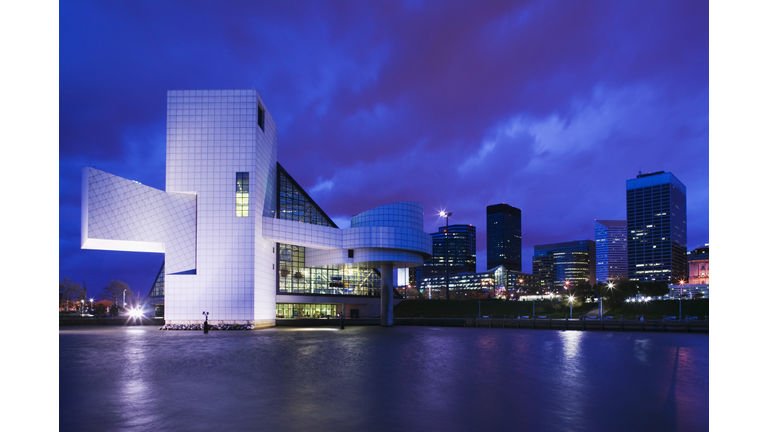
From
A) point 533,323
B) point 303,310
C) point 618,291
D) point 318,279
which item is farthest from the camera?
point 318,279

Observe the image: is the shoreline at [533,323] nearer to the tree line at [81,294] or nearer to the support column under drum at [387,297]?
the support column under drum at [387,297]

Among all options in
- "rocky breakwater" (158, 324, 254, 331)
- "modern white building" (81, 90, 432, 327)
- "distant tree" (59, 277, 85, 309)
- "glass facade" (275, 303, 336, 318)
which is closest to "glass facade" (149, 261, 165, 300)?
"glass facade" (275, 303, 336, 318)

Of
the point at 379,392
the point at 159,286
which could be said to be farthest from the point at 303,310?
the point at 379,392

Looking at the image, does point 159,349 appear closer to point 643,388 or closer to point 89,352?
point 89,352

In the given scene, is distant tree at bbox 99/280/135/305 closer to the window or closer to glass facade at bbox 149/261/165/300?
glass facade at bbox 149/261/165/300

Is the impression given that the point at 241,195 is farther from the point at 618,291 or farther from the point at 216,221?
the point at 618,291

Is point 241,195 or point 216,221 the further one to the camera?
point 241,195

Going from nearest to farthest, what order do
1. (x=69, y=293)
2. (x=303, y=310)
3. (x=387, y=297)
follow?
(x=387, y=297) < (x=303, y=310) < (x=69, y=293)

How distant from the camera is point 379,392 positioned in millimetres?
14289

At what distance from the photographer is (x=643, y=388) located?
15.6m

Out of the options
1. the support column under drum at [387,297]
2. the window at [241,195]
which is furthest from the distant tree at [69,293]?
the support column under drum at [387,297]

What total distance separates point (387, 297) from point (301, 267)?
23.6 meters
